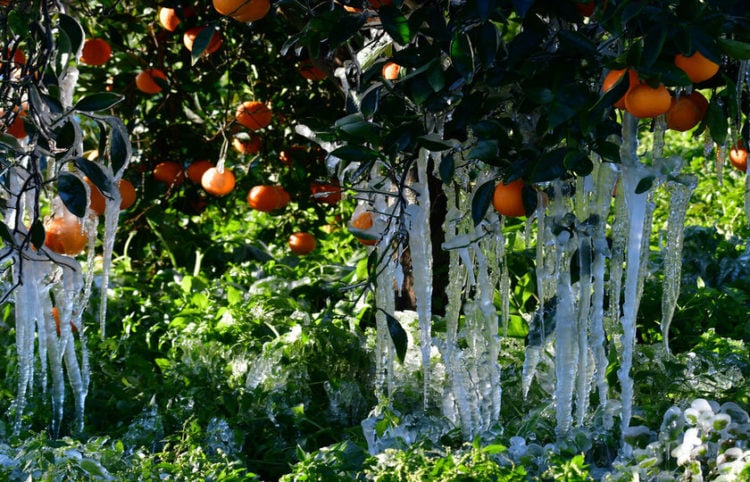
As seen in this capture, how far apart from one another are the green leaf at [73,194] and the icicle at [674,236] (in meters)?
1.04

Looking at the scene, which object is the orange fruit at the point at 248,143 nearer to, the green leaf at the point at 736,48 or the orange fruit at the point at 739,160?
the orange fruit at the point at 739,160

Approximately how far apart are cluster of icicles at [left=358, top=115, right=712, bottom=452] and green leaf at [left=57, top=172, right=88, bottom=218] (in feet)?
1.67

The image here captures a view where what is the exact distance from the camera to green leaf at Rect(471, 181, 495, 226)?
1.60 metres

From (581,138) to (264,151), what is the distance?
7.14 ft

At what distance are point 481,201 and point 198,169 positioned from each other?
1.99 metres

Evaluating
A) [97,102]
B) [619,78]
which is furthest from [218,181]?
[619,78]

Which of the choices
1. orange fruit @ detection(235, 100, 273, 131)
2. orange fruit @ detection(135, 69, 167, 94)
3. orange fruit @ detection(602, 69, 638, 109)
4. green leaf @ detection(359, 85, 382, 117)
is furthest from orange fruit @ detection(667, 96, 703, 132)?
orange fruit @ detection(135, 69, 167, 94)

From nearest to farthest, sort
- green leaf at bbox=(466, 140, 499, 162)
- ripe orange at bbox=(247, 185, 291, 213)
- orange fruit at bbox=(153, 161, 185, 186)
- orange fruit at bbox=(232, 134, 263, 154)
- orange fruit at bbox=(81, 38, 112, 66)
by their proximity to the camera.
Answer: green leaf at bbox=(466, 140, 499, 162), orange fruit at bbox=(81, 38, 112, 66), ripe orange at bbox=(247, 185, 291, 213), orange fruit at bbox=(232, 134, 263, 154), orange fruit at bbox=(153, 161, 185, 186)

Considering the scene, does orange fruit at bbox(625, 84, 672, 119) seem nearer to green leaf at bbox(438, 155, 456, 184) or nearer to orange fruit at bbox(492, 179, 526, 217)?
orange fruit at bbox(492, 179, 526, 217)

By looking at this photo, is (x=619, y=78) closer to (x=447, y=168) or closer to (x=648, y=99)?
(x=648, y=99)

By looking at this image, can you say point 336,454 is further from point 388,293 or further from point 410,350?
point 410,350

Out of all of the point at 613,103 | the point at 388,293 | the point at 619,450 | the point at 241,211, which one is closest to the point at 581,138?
the point at 613,103

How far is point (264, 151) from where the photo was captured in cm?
355

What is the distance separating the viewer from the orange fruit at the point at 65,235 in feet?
6.57
